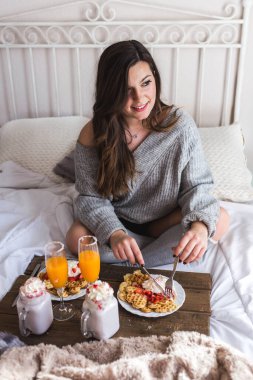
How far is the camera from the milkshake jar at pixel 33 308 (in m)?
1.06

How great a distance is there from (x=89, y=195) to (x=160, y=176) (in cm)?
28

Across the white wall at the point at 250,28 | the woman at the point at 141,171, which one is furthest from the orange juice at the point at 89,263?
the white wall at the point at 250,28

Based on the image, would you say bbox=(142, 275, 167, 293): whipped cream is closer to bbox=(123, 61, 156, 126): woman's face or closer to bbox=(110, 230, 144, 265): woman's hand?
bbox=(110, 230, 144, 265): woman's hand

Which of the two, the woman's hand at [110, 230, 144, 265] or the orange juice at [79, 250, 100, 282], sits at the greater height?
the orange juice at [79, 250, 100, 282]

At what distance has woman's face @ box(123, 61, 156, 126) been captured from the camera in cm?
138

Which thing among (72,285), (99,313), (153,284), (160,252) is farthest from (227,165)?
(99,313)

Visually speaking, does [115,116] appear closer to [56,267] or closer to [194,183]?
[194,183]

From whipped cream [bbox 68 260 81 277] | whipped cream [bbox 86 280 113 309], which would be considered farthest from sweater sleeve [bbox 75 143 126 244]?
whipped cream [bbox 86 280 113 309]

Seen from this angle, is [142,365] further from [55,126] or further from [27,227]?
[55,126]

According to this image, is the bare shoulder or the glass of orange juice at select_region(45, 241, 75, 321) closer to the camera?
the glass of orange juice at select_region(45, 241, 75, 321)

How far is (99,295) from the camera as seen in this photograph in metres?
1.05

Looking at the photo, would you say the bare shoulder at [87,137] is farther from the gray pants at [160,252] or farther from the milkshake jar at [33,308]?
the milkshake jar at [33,308]

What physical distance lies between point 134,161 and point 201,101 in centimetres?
91

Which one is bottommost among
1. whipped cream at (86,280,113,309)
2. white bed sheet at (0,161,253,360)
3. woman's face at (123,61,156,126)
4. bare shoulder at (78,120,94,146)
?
white bed sheet at (0,161,253,360)
